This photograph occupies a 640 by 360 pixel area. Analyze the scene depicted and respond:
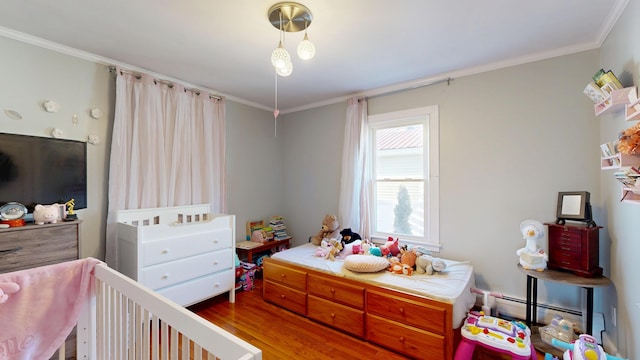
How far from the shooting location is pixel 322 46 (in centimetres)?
214

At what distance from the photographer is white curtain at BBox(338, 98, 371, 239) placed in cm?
319

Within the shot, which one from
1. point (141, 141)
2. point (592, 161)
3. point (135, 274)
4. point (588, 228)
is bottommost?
point (135, 274)

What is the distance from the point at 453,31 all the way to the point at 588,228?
167 cm

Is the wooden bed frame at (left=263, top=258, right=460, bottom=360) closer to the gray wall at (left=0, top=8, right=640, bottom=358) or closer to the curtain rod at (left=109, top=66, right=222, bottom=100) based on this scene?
the gray wall at (left=0, top=8, right=640, bottom=358)

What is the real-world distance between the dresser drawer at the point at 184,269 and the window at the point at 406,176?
1733 mm

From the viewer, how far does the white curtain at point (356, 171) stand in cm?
319

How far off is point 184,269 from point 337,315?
1439 millimetres

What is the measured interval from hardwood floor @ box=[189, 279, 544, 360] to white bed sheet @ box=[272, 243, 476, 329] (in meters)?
0.45

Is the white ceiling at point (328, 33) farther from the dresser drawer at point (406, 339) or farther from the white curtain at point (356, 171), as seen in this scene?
the dresser drawer at point (406, 339)

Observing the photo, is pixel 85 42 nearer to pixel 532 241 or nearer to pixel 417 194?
pixel 417 194

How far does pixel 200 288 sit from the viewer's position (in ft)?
8.32

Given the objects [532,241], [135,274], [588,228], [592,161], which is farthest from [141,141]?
[592,161]

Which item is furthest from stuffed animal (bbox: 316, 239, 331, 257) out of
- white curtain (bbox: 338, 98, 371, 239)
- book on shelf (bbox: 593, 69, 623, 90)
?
book on shelf (bbox: 593, 69, 623, 90)

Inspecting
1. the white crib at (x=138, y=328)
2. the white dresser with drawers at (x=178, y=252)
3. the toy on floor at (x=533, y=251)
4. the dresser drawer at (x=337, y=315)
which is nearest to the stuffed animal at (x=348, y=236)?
the dresser drawer at (x=337, y=315)
